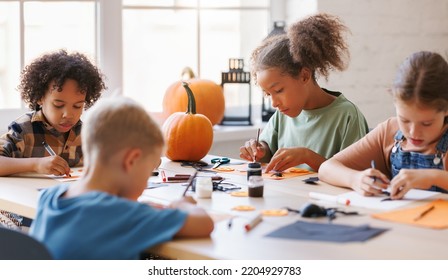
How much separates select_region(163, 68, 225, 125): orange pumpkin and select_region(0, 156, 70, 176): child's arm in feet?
3.33

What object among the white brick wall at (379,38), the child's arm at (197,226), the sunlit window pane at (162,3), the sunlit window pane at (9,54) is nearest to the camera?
the child's arm at (197,226)

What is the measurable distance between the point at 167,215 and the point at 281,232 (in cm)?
24

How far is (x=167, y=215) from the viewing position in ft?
4.99

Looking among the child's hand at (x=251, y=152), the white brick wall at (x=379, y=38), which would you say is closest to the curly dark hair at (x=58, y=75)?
the child's hand at (x=251, y=152)

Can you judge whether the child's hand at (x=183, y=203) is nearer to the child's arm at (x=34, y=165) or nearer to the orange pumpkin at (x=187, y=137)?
the child's arm at (x=34, y=165)

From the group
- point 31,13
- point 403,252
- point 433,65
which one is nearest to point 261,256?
point 403,252

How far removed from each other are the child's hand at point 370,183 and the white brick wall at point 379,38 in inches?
61.9

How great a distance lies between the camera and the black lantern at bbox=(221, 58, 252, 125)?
3.59 metres

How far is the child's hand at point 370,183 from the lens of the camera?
76.8 inches

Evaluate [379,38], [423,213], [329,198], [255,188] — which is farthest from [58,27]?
[423,213]

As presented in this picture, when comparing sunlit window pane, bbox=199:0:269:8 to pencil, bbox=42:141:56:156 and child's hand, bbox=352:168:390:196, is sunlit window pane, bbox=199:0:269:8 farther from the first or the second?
child's hand, bbox=352:168:390:196

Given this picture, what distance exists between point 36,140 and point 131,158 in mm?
1030

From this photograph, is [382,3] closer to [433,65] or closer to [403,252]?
[433,65]

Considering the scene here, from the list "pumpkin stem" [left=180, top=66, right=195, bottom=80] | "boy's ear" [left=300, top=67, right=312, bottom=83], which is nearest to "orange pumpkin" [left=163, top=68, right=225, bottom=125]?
"pumpkin stem" [left=180, top=66, right=195, bottom=80]
